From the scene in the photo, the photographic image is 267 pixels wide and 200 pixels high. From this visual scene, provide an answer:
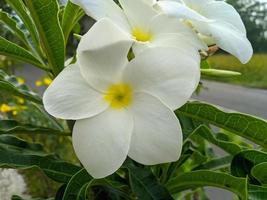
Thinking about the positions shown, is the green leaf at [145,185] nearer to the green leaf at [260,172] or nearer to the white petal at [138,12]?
the green leaf at [260,172]

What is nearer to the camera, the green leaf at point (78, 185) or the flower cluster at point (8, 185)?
the green leaf at point (78, 185)

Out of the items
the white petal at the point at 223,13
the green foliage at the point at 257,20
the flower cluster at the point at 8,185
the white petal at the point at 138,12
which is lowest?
the green foliage at the point at 257,20

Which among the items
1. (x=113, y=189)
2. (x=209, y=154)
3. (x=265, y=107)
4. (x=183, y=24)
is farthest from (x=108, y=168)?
(x=265, y=107)

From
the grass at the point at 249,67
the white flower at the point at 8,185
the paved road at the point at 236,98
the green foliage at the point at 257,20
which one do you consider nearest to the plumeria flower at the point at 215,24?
the white flower at the point at 8,185

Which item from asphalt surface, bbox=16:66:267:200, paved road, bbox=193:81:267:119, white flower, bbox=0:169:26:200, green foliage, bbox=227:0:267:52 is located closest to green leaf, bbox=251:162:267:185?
white flower, bbox=0:169:26:200

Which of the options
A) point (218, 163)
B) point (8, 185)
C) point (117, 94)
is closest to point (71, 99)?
point (117, 94)

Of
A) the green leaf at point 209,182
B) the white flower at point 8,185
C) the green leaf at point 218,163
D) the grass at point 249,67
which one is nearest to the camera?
the green leaf at point 209,182

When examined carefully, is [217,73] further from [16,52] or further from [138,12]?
[16,52]
